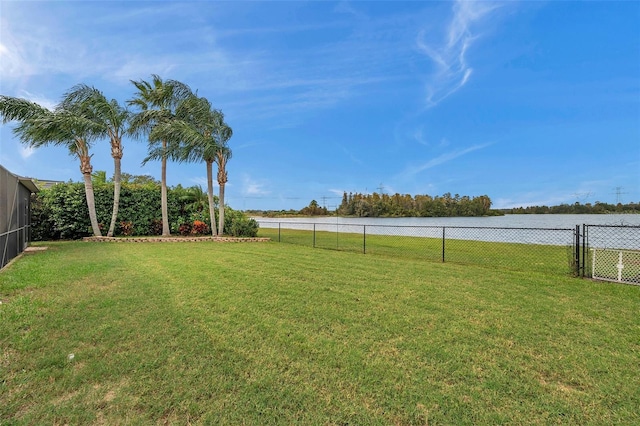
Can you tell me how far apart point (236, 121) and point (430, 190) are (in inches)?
1666

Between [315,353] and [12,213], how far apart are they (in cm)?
924

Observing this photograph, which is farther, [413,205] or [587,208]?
[413,205]

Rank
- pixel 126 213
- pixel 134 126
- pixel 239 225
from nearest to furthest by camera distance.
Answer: pixel 134 126 < pixel 126 213 < pixel 239 225

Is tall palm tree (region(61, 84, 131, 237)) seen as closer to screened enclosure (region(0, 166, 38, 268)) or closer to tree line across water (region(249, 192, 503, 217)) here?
screened enclosure (region(0, 166, 38, 268))

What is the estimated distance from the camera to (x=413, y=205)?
47.3m

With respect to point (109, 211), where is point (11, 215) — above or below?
below

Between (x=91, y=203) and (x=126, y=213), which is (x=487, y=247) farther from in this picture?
(x=91, y=203)

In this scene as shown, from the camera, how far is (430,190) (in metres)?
50.5

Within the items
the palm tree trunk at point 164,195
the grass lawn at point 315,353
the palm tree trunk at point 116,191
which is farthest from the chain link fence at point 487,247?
the palm tree trunk at point 116,191

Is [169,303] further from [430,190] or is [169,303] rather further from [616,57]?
[430,190]

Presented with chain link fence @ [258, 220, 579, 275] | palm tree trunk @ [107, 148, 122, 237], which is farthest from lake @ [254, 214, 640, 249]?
palm tree trunk @ [107, 148, 122, 237]

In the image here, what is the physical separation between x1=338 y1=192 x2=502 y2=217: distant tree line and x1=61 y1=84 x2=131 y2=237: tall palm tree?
1508 inches

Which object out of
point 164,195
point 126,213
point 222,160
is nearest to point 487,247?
point 222,160

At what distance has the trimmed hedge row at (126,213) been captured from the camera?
41.2 feet
